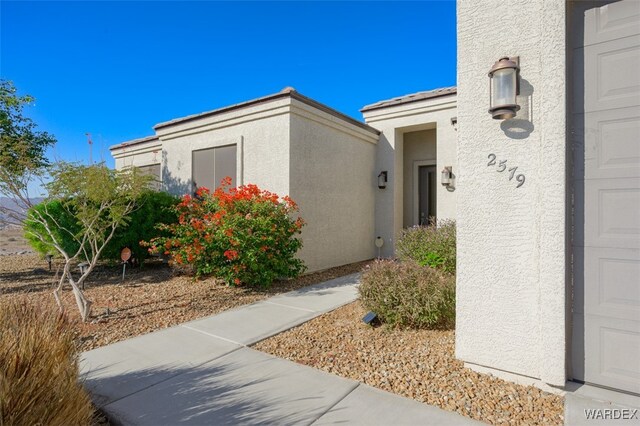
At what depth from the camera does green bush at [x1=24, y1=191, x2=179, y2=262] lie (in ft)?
29.5

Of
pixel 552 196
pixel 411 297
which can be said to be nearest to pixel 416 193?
pixel 411 297

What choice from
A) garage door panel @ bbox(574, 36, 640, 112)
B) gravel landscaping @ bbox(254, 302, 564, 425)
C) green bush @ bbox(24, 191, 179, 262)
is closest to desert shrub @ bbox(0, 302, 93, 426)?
gravel landscaping @ bbox(254, 302, 564, 425)

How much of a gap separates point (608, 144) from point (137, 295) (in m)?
8.18

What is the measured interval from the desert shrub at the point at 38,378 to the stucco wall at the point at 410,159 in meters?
11.2

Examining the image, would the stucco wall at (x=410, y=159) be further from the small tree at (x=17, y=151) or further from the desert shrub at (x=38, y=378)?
the desert shrub at (x=38, y=378)

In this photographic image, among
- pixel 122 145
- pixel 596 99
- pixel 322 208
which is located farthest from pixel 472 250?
pixel 122 145

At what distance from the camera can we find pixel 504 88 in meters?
3.13

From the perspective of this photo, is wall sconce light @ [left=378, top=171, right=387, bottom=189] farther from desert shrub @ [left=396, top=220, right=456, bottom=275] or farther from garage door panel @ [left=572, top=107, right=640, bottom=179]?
garage door panel @ [left=572, top=107, right=640, bottom=179]

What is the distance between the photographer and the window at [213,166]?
389 inches

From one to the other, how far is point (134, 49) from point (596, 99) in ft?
37.4

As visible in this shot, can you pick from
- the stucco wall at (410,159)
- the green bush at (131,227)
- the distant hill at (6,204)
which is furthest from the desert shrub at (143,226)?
the stucco wall at (410,159)

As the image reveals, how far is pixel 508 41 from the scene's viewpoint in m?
3.29

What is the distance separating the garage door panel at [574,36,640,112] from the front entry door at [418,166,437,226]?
30.7ft

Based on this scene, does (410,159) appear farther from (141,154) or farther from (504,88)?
(141,154)
